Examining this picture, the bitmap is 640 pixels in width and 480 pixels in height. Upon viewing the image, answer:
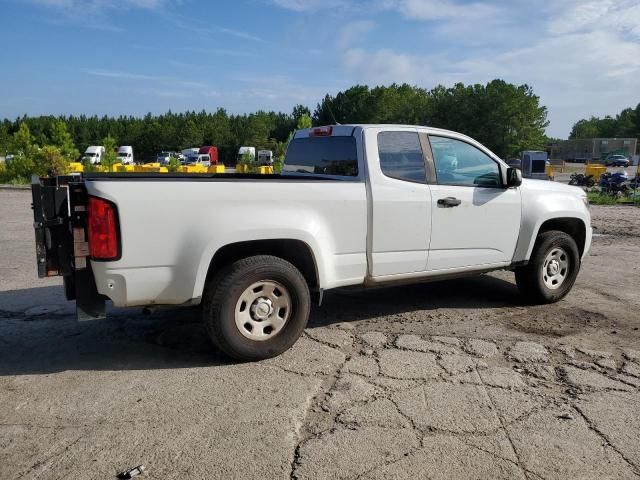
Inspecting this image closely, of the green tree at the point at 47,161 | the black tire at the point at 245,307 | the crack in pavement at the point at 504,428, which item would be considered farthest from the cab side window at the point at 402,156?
the green tree at the point at 47,161

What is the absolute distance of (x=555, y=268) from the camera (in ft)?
20.1

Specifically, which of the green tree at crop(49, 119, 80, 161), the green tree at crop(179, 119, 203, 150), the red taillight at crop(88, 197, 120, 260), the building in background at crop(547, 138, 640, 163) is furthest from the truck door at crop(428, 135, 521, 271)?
the building in background at crop(547, 138, 640, 163)

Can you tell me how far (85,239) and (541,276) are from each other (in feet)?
15.1

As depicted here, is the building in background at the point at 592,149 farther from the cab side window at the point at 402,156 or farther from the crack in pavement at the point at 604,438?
the crack in pavement at the point at 604,438

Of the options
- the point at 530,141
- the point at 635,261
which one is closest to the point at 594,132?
the point at 530,141

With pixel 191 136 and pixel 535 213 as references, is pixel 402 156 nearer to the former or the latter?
pixel 535 213

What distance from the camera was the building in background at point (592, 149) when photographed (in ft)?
293

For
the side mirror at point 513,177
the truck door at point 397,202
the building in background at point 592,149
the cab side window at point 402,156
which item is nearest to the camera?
the truck door at point 397,202

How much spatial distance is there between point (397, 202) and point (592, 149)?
330 ft

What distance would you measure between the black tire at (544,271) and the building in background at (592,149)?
290 feet

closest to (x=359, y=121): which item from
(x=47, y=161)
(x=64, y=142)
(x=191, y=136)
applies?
Result: (x=191, y=136)

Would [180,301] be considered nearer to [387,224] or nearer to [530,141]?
[387,224]

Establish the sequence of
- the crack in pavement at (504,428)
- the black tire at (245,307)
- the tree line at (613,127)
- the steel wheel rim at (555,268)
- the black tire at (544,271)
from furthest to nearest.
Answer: the tree line at (613,127), the steel wheel rim at (555,268), the black tire at (544,271), the black tire at (245,307), the crack in pavement at (504,428)

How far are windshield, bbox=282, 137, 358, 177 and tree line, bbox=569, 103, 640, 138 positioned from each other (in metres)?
118
